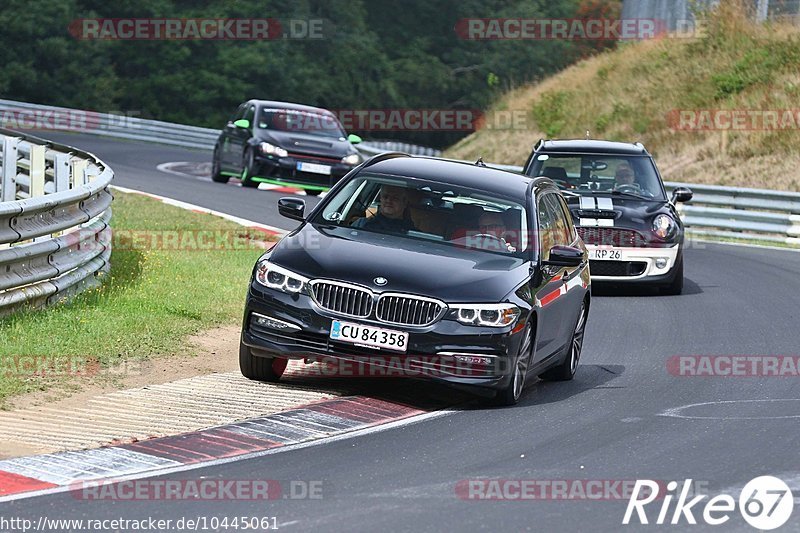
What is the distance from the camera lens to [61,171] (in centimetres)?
1862

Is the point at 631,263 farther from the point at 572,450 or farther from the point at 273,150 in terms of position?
the point at 273,150

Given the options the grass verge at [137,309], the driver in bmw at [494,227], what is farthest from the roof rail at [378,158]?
the grass verge at [137,309]

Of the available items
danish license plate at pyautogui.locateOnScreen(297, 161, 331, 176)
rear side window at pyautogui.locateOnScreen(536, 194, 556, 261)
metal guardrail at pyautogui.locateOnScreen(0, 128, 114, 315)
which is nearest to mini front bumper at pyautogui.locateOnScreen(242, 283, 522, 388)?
rear side window at pyautogui.locateOnScreen(536, 194, 556, 261)

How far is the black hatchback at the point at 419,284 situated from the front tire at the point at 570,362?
0.46ft

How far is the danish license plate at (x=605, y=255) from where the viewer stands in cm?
1661

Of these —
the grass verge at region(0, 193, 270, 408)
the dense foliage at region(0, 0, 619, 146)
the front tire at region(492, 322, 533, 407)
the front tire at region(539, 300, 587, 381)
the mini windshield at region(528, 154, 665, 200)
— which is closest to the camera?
the front tire at region(492, 322, 533, 407)

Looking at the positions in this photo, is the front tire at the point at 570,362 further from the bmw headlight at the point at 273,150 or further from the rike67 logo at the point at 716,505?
the bmw headlight at the point at 273,150

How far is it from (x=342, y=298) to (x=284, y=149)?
1753cm

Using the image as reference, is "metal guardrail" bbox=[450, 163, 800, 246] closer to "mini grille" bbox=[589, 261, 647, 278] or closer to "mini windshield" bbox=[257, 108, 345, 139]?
"mini windshield" bbox=[257, 108, 345, 139]

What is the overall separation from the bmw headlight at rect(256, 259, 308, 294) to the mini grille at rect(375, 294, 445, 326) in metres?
0.55

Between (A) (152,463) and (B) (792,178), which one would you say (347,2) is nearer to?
(B) (792,178)

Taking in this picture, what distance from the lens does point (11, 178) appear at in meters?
19.6

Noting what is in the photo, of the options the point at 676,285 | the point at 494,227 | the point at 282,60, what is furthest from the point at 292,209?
the point at 282,60

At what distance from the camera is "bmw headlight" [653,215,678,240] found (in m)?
16.7
